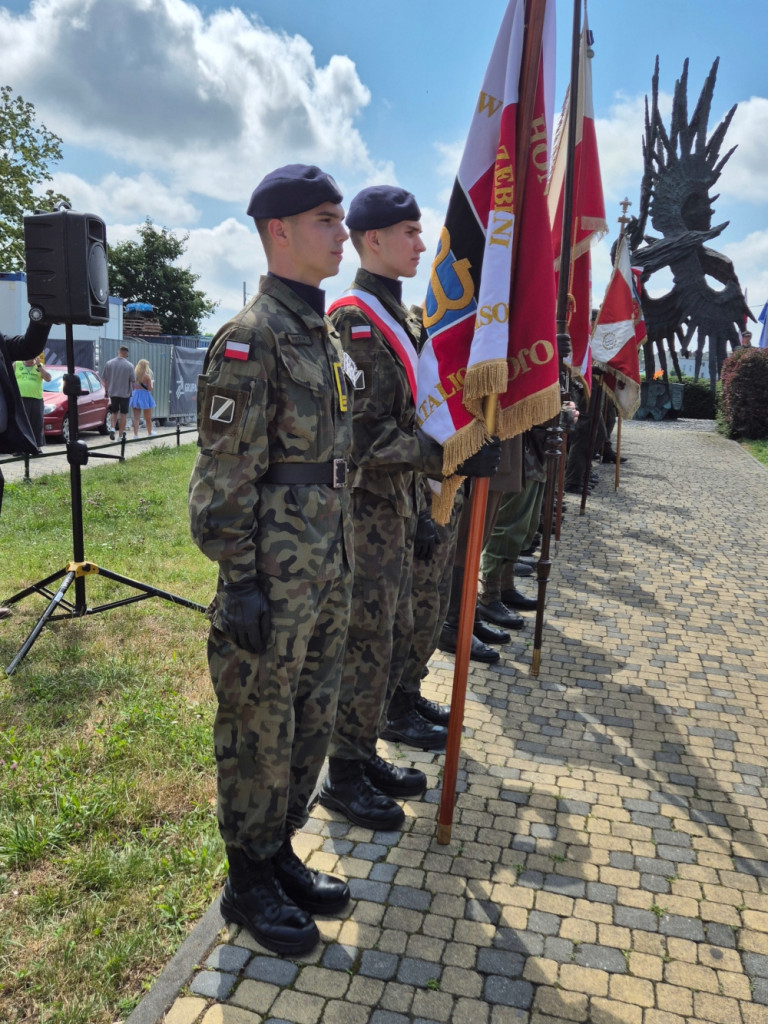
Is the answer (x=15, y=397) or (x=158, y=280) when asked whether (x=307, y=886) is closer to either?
(x=15, y=397)

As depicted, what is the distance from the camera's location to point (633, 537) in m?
9.08

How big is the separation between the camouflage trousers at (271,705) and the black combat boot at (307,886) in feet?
0.52

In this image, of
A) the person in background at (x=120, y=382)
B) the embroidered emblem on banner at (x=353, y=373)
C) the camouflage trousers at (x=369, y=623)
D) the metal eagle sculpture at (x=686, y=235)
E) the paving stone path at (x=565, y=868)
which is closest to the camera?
the paving stone path at (x=565, y=868)

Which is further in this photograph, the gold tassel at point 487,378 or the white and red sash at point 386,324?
the white and red sash at point 386,324

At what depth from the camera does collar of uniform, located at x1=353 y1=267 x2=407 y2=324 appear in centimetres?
328

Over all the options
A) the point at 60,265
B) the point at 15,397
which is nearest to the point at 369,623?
the point at 15,397

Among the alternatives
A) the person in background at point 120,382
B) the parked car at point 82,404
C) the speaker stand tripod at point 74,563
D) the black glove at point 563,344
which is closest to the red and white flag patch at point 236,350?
the black glove at point 563,344

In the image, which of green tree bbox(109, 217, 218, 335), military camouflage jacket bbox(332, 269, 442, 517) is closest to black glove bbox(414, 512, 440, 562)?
military camouflage jacket bbox(332, 269, 442, 517)

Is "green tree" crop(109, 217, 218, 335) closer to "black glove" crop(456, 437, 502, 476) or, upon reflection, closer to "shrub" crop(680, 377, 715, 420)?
"shrub" crop(680, 377, 715, 420)

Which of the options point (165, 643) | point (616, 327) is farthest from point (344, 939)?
point (616, 327)

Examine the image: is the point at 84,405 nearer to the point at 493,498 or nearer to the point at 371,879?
the point at 493,498

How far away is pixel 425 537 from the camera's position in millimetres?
3619

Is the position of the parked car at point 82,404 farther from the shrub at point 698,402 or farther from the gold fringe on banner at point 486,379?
the shrub at point 698,402

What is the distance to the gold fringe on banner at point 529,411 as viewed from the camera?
10.3 ft
